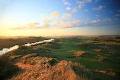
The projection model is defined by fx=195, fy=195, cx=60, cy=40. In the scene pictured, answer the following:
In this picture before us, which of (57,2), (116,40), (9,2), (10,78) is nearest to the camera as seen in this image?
(10,78)

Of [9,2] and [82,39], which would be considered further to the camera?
[82,39]

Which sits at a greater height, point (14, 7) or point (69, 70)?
point (14, 7)

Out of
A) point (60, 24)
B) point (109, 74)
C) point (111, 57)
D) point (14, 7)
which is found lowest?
point (109, 74)

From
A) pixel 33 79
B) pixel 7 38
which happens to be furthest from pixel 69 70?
pixel 7 38

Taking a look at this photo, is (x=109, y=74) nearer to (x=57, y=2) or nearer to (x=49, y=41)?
(x=49, y=41)

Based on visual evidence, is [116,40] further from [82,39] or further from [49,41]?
[49,41]

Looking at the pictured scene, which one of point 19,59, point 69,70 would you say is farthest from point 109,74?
point 19,59

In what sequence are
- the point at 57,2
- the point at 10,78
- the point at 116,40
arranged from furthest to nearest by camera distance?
the point at 116,40 → the point at 57,2 → the point at 10,78
